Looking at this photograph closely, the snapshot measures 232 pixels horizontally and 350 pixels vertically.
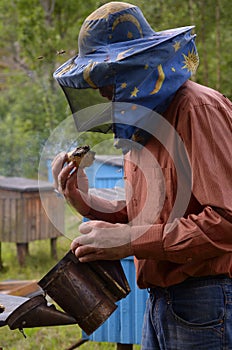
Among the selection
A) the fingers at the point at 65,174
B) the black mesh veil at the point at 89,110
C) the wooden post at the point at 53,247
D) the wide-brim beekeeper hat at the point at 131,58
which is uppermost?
the wide-brim beekeeper hat at the point at 131,58

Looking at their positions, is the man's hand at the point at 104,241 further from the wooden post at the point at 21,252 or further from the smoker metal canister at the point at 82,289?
the wooden post at the point at 21,252

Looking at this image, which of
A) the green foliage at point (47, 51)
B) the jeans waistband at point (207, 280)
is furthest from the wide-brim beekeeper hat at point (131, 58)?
the green foliage at point (47, 51)

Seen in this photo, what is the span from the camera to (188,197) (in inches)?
68.6

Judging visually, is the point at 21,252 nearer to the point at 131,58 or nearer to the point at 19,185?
the point at 19,185

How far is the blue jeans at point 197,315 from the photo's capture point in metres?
1.79

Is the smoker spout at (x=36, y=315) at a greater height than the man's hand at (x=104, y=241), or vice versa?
the man's hand at (x=104, y=241)

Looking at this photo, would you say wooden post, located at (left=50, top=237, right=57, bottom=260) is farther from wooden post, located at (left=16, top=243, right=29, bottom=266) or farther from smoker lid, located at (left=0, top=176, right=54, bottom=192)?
smoker lid, located at (left=0, top=176, right=54, bottom=192)

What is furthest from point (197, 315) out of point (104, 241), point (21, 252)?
point (21, 252)

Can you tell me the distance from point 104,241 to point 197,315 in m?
0.35

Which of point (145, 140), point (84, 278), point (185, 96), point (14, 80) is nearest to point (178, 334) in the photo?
point (84, 278)

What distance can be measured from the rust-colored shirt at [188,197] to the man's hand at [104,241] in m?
0.03

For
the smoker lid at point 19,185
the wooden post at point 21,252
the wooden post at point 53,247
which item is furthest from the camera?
the wooden post at point 53,247

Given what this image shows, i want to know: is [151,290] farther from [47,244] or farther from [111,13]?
[47,244]

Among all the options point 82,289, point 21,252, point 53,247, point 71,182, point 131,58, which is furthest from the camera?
point 53,247
